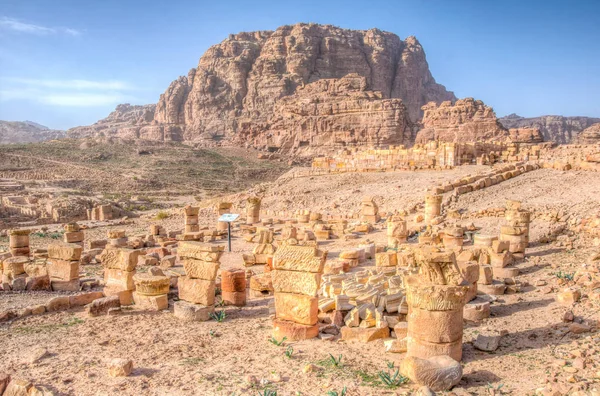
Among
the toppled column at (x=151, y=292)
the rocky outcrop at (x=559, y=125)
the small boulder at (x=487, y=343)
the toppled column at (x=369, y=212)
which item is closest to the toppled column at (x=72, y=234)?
the toppled column at (x=151, y=292)

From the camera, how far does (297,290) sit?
6.80 metres

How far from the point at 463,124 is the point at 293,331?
158ft

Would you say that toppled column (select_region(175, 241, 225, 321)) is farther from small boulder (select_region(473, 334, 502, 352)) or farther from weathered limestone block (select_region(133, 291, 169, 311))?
small boulder (select_region(473, 334, 502, 352))

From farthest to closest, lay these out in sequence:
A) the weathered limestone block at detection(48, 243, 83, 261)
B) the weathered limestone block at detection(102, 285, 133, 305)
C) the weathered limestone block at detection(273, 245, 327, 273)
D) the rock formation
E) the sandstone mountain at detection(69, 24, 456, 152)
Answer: the sandstone mountain at detection(69, 24, 456, 152) < the rock formation < the weathered limestone block at detection(48, 243, 83, 261) < the weathered limestone block at detection(102, 285, 133, 305) < the weathered limestone block at detection(273, 245, 327, 273)

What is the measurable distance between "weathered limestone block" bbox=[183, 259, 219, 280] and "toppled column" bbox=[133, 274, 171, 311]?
574 mm

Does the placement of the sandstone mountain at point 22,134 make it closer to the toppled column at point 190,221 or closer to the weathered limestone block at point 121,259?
the toppled column at point 190,221

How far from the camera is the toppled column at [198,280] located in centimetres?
765

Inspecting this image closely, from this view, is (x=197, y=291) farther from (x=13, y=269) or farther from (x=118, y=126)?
(x=118, y=126)

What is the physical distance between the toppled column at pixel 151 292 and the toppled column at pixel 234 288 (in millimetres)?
998

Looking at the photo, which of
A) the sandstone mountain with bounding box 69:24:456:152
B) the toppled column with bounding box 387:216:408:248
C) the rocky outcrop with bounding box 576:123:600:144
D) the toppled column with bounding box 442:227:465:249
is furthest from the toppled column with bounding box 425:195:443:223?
the sandstone mountain with bounding box 69:24:456:152

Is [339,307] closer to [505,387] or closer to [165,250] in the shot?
[505,387]

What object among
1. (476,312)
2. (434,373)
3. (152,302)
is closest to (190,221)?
(152,302)

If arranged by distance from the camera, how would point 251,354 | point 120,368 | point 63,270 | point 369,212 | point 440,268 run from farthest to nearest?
point 369,212 → point 63,270 → point 251,354 → point 440,268 → point 120,368

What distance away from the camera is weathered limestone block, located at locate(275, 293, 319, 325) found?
21.9 ft
